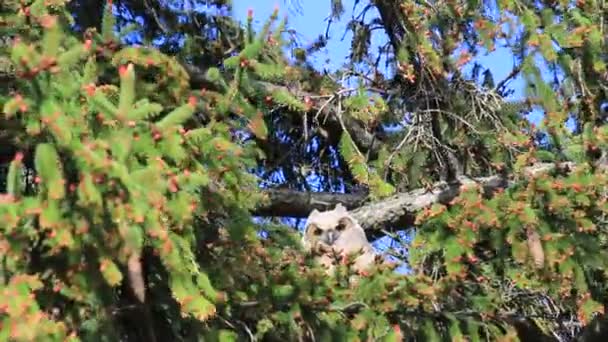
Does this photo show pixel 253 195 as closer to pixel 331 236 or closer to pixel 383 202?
pixel 331 236

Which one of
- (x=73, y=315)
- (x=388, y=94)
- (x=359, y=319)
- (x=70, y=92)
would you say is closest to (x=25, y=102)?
(x=70, y=92)

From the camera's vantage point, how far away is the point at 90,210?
3977 millimetres

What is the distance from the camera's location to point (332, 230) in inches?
274

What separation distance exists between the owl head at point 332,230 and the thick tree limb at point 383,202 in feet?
1.21

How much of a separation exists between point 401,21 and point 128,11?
247 cm

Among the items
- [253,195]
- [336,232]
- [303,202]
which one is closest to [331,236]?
[336,232]

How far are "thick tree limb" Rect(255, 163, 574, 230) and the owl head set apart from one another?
0.37 meters

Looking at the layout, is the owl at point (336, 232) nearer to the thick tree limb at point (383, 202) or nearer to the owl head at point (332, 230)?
the owl head at point (332, 230)

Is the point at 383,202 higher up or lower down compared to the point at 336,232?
higher up

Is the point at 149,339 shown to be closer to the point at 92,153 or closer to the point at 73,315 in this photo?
the point at 73,315

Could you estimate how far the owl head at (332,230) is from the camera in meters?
6.91

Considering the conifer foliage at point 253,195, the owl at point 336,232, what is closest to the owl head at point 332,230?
the owl at point 336,232

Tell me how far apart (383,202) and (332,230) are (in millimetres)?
765

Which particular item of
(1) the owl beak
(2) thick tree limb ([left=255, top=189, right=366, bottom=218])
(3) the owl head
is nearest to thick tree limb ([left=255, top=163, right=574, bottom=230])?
(2) thick tree limb ([left=255, top=189, right=366, bottom=218])
